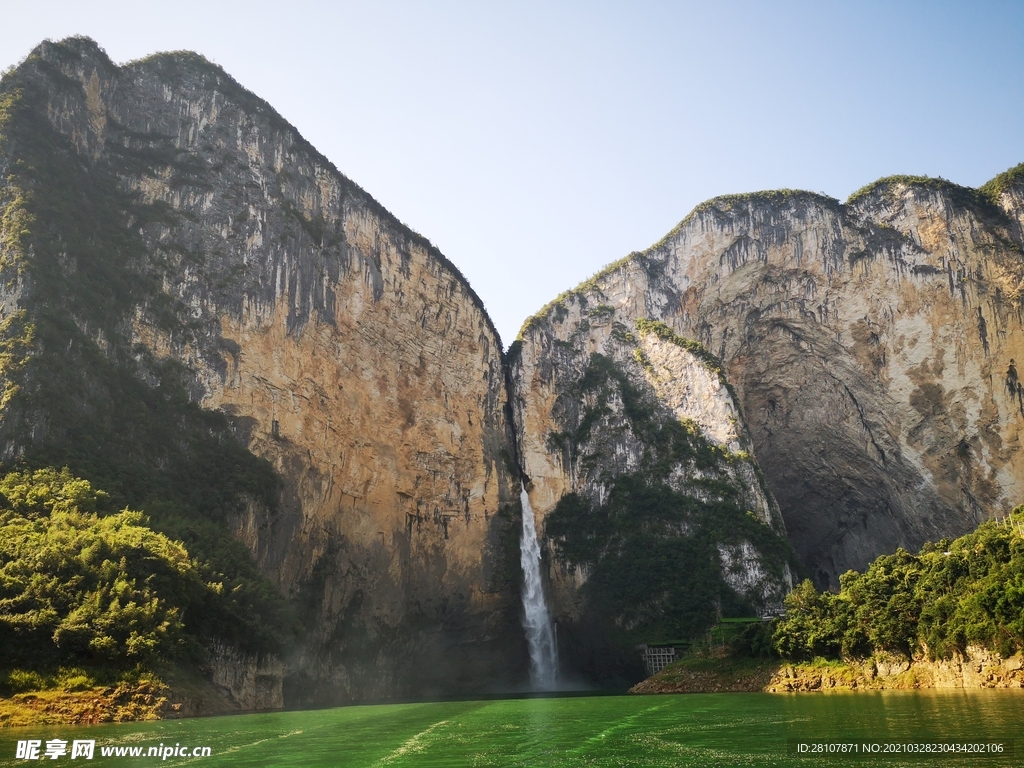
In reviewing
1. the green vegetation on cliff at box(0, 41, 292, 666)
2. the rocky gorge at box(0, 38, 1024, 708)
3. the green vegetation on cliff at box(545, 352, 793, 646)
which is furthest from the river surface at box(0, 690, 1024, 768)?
the green vegetation on cliff at box(545, 352, 793, 646)

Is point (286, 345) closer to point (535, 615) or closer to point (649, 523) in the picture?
point (535, 615)

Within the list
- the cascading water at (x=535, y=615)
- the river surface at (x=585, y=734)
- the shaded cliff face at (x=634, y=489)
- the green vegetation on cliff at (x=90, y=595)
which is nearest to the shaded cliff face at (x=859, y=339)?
the shaded cliff face at (x=634, y=489)

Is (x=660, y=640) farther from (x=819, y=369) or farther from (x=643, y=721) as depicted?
(x=643, y=721)

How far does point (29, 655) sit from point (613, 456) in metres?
41.1

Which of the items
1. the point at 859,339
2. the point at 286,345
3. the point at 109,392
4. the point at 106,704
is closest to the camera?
the point at 106,704

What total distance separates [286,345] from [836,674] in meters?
32.3

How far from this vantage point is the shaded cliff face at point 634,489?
166ft

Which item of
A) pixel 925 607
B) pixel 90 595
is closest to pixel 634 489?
pixel 925 607

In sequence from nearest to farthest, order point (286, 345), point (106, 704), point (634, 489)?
point (106, 704) → point (286, 345) → point (634, 489)

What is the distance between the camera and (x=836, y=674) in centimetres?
3294

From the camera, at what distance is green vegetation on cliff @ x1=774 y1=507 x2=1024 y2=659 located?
27312 mm

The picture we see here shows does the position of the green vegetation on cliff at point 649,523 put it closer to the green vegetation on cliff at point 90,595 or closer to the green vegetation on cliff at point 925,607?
the green vegetation on cliff at point 925,607

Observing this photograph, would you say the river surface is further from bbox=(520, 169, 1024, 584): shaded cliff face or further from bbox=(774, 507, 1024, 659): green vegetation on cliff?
bbox=(520, 169, 1024, 584): shaded cliff face

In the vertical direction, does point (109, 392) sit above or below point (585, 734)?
above
